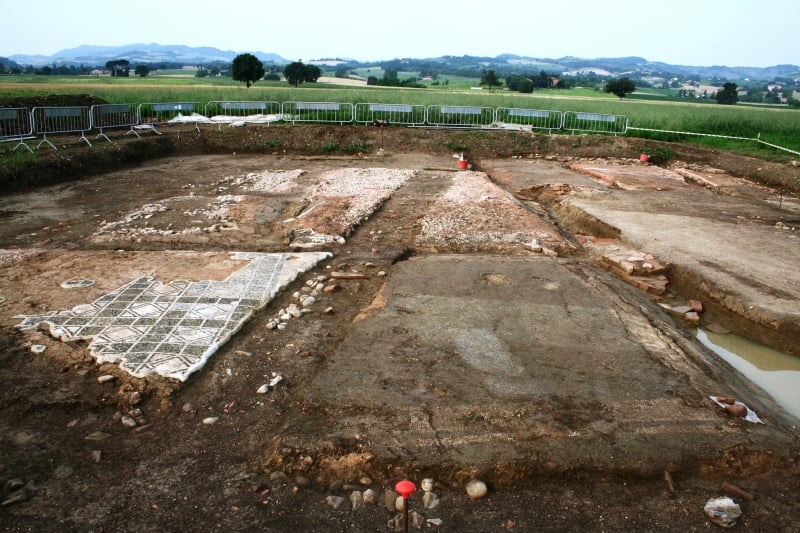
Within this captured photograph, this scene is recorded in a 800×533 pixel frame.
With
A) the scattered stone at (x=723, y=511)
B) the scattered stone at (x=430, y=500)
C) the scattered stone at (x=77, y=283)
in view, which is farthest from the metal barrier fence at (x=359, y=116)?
the scattered stone at (x=723, y=511)

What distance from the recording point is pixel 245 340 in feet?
17.8

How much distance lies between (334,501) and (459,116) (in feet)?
69.9

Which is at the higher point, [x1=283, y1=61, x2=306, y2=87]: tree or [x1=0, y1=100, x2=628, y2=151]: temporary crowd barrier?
[x1=283, y1=61, x2=306, y2=87]: tree

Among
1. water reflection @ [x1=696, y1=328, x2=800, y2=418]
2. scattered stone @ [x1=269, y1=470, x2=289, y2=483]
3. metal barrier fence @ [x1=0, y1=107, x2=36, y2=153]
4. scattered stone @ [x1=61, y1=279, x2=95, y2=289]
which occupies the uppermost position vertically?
metal barrier fence @ [x1=0, y1=107, x2=36, y2=153]

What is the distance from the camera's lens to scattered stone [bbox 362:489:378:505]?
3.44m

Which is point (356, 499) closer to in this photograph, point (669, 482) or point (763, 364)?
point (669, 482)

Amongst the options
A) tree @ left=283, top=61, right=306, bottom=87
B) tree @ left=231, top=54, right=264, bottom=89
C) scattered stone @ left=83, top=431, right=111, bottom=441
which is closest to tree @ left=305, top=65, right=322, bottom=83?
tree @ left=283, top=61, right=306, bottom=87

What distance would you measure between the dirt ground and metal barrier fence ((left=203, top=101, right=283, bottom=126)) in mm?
11857

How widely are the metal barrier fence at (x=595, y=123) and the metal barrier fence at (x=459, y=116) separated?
3.27m

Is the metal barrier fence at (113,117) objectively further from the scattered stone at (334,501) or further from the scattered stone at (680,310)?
the scattered stone at (334,501)

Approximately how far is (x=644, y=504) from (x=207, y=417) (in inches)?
124

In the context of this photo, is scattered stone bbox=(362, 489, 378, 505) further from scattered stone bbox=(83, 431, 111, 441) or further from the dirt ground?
scattered stone bbox=(83, 431, 111, 441)

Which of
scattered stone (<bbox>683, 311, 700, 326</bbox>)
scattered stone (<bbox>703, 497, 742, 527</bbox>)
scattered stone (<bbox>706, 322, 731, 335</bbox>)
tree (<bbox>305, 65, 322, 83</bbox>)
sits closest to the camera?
scattered stone (<bbox>703, 497, 742, 527</bbox>)

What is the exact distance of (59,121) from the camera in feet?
57.1
